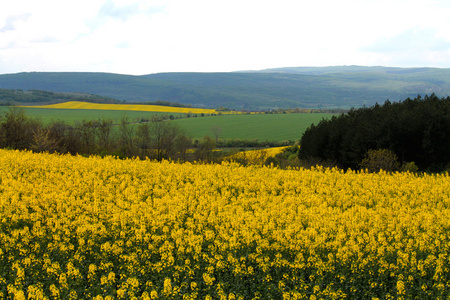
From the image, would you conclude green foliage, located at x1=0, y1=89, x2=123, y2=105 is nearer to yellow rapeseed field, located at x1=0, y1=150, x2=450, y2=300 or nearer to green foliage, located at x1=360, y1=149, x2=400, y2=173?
green foliage, located at x1=360, y1=149, x2=400, y2=173

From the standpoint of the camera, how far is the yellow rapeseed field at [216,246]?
10.1 meters

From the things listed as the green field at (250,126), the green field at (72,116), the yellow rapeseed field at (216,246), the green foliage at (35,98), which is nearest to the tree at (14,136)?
the yellow rapeseed field at (216,246)

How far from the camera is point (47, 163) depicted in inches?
982

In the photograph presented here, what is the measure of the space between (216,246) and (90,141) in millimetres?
51645

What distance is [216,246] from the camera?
11742mm

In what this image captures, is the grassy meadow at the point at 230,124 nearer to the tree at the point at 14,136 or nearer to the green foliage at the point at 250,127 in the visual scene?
the green foliage at the point at 250,127

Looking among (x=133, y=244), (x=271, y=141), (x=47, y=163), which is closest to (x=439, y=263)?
(x=133, y=244)

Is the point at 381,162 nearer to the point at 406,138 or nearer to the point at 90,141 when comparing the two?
the point at 406,138

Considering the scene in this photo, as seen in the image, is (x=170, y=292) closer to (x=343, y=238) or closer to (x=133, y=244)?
(x=133, y=244)

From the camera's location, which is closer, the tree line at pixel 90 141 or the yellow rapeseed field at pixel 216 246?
the yellow rapeseed field at pixel 216 246

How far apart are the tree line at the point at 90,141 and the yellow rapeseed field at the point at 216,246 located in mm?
27871

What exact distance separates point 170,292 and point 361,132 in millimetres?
50650

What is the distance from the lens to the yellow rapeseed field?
1005 cm

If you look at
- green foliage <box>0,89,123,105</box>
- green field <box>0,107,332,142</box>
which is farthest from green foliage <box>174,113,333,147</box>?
green foliage <box>0,89,123,105</box>
